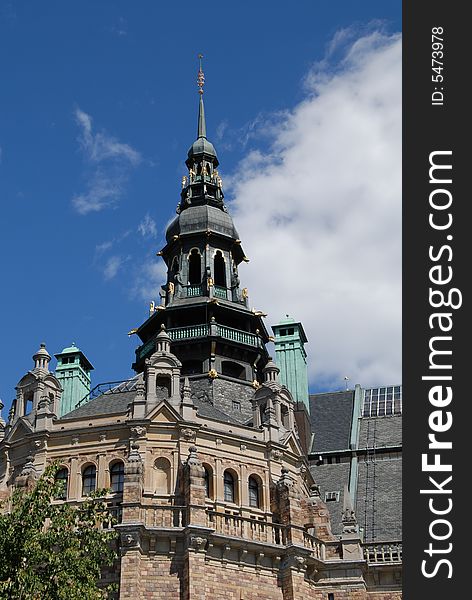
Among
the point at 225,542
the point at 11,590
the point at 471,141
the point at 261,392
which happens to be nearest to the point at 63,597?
the point at 11,590

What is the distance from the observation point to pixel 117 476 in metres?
48.6

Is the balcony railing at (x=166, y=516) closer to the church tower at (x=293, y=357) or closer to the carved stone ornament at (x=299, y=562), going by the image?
the carved stone ornament at (x=299, y=562)

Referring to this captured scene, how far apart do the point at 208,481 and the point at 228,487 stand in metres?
1.21

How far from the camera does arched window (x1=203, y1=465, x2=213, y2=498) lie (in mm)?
48912

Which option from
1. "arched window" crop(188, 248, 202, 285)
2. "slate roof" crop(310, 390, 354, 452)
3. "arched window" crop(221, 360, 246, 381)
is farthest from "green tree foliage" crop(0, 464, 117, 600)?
"slate roof" crop(310, 390, 354, 452)

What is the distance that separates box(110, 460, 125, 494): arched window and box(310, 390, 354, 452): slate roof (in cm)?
2090

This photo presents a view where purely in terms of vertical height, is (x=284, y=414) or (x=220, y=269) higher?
(x=220, y=269)

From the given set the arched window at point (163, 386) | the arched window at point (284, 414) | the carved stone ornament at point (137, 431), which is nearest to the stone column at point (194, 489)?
the carved stone ornament at point (137, 431)

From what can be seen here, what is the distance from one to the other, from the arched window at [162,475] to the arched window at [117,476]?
5.46ft

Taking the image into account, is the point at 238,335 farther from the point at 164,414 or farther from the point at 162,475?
the point at 162,475

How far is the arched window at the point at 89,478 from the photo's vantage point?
4881 centimetres

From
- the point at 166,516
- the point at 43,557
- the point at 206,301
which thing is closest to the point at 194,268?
the point at 206,301

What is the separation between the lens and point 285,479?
50031mm

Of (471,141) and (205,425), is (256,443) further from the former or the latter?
(471,141)
